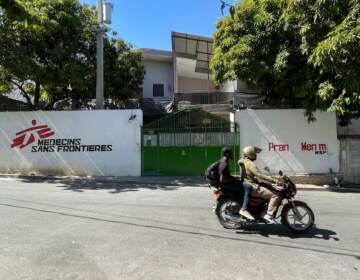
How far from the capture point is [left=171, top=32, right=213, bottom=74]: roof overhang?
70.7 feet

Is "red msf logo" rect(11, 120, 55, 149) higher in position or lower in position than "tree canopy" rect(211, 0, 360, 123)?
lower

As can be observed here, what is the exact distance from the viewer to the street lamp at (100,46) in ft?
55.8

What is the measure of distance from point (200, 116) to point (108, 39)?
751 centimetres

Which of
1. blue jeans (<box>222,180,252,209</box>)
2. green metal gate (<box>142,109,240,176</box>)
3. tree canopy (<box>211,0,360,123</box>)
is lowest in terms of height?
blue jeans (<box>222,180,252,209</box>)

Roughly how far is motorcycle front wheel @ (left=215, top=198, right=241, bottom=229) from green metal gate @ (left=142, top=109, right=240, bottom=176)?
28.5ft

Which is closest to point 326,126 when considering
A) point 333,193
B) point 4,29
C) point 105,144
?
point 333,193

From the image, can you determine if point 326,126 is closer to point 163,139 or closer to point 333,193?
point 333,193

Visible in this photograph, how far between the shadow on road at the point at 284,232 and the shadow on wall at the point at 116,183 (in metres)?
Answer: 6.14

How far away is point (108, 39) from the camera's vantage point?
20.0 metres

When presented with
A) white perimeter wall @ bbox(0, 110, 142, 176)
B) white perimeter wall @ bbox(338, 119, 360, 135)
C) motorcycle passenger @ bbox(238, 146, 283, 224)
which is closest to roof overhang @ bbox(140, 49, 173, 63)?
white perimeter wall @ bbox(0, 110, 142, 176)

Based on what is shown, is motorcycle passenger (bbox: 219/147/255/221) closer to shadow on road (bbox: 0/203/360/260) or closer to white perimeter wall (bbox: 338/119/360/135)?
shadow on road (bbox: 0/203/360/260)

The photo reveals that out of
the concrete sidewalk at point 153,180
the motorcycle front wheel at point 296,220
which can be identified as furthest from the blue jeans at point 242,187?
the concrete sidewalk at point 153,180

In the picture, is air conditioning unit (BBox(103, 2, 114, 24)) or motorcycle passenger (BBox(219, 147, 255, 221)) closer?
motorcycle passenger (BBox(219, 147, 255, 221))

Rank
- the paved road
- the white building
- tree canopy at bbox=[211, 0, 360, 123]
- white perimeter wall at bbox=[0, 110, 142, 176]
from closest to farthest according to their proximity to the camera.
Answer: the paved road → tree canopy at bbox=[211, 0, 360, 123] → white perimeter wall at bbox=[0, 110, 142, 176] → the white building
